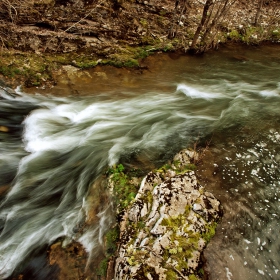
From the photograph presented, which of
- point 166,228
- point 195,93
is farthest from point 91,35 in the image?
point 166,228

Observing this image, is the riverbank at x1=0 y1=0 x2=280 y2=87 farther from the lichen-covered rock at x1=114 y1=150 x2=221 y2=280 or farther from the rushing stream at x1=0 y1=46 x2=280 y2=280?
the lichen-covered rock at x1=114 y1=150 x2=221 y2=280

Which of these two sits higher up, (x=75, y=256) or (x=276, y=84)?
(x=276, y=84)

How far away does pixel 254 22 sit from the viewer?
1321cm

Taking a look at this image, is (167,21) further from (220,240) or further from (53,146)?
(220,240)

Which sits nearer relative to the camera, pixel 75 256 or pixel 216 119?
pixel 75 256

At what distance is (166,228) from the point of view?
353 cm

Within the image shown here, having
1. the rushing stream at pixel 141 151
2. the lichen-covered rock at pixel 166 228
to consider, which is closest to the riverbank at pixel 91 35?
the rushing stream at pixel 141 151

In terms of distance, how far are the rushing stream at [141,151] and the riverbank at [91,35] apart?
3.33ft

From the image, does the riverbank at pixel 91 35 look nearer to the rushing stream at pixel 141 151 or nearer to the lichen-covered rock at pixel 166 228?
the rushing stream at pixel 141 151

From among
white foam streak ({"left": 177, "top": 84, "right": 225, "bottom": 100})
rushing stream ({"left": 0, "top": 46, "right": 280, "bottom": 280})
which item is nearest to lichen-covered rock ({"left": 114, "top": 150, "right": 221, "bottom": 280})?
rushing stream ({"left": 0, "top": 46, "right": 280, "bottom": 280})

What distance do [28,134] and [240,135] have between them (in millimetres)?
5495

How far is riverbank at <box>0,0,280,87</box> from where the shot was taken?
8.13 m

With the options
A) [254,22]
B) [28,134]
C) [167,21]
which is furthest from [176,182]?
[254,22]

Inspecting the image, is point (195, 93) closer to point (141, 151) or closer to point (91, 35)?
point (141, 151)
